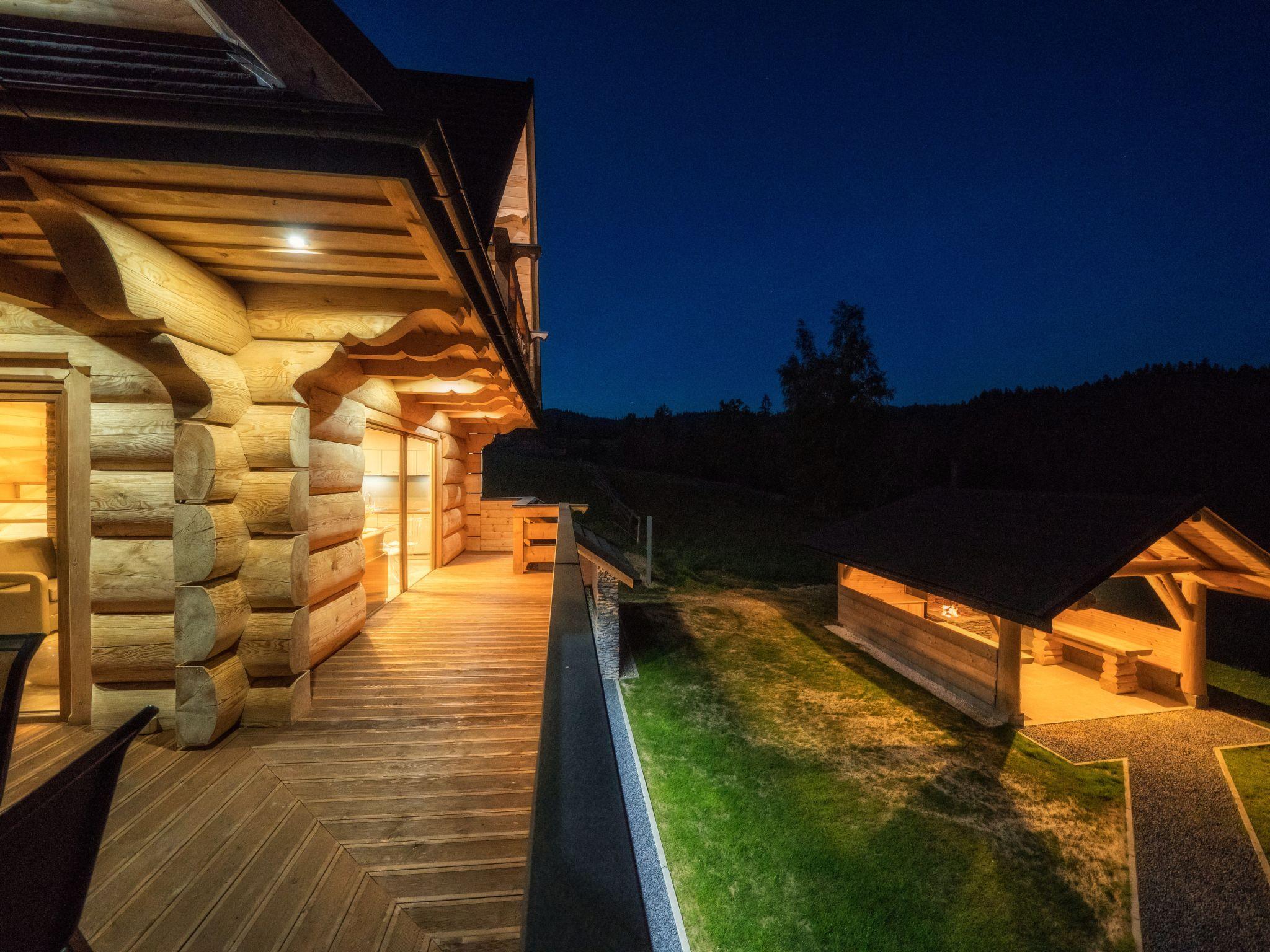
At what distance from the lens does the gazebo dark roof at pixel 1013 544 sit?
6.21 meters

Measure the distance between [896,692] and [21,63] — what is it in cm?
1043

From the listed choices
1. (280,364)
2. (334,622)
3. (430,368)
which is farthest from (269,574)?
(430,368)

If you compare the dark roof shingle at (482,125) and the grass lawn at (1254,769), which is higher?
the dark roof shingle at (482,125)

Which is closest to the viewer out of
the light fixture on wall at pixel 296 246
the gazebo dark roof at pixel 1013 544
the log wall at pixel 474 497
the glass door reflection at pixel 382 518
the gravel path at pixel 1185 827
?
the light fixture on wall at pixel 296 246

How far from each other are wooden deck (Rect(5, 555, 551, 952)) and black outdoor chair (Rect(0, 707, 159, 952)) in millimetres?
817

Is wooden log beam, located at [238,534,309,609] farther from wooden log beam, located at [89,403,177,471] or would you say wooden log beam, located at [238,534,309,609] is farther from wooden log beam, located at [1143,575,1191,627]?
wooden log beam, located at [1143,575,1191,627]

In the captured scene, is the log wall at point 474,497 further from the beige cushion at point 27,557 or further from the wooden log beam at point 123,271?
the wooden log beam at point 123,271

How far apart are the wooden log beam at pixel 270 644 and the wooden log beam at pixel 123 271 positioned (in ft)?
5.70

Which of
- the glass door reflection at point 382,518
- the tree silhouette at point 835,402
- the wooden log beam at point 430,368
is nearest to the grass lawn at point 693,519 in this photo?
the tree silhouette at point 835,402

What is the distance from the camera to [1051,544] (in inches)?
283

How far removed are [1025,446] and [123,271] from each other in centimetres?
4810

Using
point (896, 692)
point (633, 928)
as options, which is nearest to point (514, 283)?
point (633, 928)

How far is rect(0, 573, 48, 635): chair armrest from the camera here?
3.56 meters

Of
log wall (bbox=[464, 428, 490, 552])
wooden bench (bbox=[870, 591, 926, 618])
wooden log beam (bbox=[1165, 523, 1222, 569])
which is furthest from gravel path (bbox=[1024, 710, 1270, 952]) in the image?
log wall (bbox=[464, 428, 490, 552])
